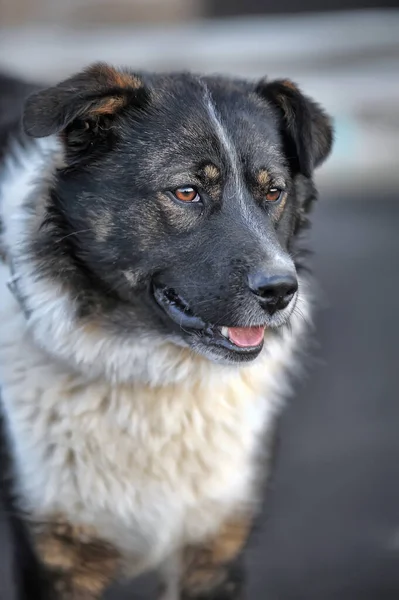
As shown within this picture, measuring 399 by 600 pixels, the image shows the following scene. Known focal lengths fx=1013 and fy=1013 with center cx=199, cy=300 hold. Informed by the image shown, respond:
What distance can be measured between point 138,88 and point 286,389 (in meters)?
1.22

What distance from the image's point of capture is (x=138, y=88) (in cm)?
336

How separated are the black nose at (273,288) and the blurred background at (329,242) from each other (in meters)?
1.00

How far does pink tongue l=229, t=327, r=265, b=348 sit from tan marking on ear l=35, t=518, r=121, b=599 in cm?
80

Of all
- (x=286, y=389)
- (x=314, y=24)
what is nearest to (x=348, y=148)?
(x=314, y=24)

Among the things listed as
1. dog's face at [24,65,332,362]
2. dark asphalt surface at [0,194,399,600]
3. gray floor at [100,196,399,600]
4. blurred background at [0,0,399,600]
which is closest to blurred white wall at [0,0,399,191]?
blurred background at [0,0,399,600]

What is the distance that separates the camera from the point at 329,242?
25.0 feet

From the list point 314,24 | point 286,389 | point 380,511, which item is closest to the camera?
point 286,389

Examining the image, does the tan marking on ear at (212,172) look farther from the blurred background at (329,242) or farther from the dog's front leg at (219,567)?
the blurred background at (329,242)

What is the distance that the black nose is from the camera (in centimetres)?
300

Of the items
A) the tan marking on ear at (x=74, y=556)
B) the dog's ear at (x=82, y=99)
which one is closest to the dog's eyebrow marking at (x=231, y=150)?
the dog's ear at (x=82, y=99)

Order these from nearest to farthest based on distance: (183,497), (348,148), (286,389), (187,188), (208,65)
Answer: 1. (187,188)
2. (183,497)
3. (286,389)
4. (348,148)
5. (208,65)

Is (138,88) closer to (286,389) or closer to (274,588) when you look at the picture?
(286,389)

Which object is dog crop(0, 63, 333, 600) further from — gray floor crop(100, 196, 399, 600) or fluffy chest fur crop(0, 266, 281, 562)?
gray floor crop(100, 196, 399, 600)

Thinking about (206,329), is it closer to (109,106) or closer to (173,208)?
(173,208)
